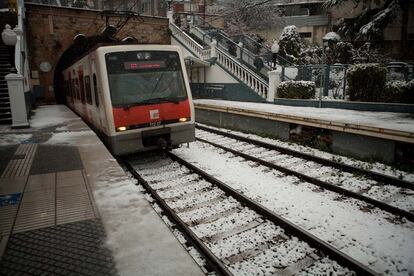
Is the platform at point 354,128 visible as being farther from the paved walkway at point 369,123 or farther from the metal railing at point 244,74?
the metal railing at point 244,74

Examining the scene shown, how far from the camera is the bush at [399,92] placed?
414 inches

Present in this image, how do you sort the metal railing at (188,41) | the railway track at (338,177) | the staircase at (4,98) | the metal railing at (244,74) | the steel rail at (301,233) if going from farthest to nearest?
the metal railing at (188,41)
the metal railing at (244,74)
the staircase at (4,98)
the railway track at (338,177)
the steel rail at (301,233)

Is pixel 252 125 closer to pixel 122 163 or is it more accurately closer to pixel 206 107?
pixel 206 107

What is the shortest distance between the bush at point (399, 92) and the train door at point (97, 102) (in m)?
9.92

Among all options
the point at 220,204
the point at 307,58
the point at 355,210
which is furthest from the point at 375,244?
the point at 307,58

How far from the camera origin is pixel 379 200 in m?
5.53

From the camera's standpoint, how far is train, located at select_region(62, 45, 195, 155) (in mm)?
7305

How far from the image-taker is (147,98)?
7637 mm

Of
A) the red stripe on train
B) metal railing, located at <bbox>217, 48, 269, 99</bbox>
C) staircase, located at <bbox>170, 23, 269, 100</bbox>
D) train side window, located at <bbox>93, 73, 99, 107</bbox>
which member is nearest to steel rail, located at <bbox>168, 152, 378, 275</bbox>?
the red stripe on train

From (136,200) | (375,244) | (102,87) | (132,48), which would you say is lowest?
(375,244)

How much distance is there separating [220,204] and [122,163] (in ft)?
12.9

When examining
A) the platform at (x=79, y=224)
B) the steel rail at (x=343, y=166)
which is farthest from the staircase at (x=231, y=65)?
the platform at (x=79, y=224)

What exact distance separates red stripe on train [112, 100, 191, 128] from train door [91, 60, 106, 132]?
563 millimetres

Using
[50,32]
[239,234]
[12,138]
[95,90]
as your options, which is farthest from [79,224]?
[50,32]
